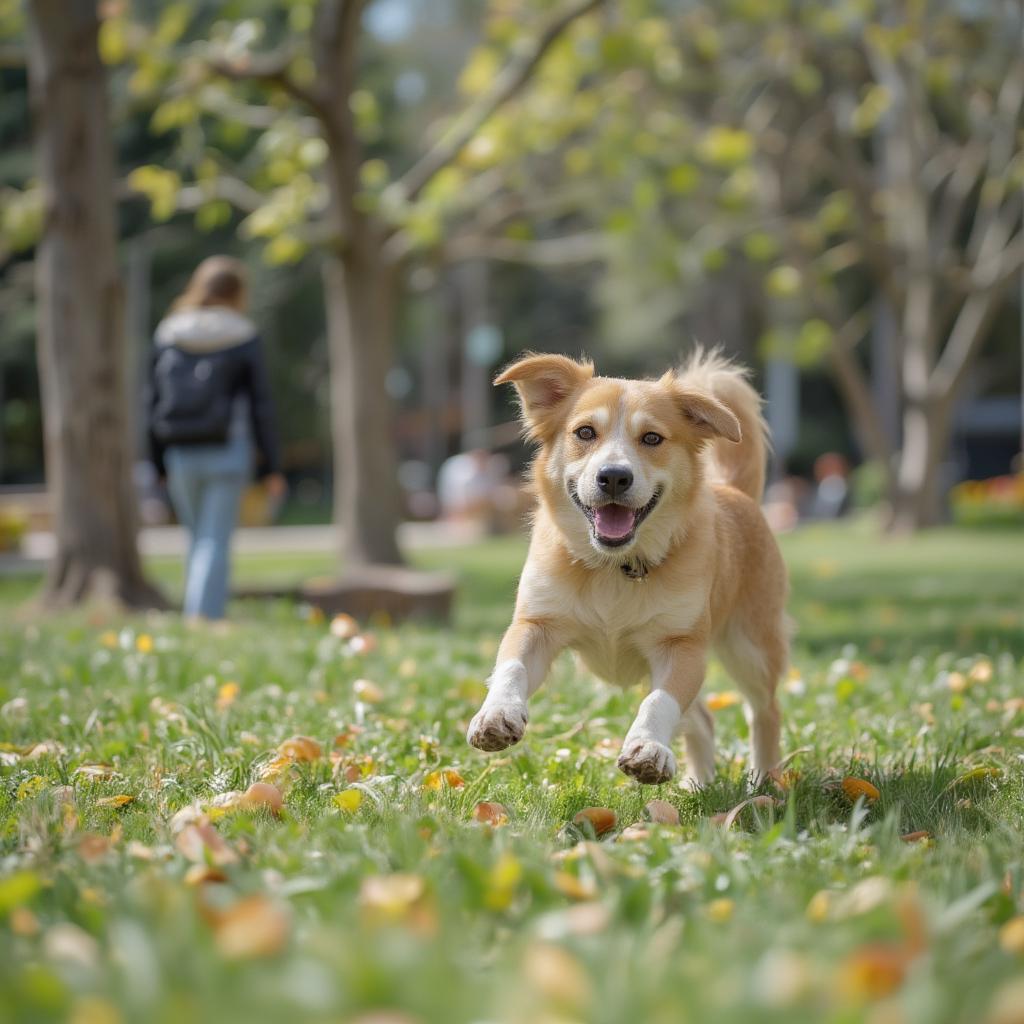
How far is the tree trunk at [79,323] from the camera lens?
8.76 m

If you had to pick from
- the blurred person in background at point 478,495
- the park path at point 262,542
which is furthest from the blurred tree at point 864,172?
the park path at point 262,542

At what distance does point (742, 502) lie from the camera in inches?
191

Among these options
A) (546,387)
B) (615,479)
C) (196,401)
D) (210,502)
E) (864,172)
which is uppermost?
(864,172)

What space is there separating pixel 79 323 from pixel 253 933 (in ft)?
25.3

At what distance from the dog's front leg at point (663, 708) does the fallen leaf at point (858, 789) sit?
50 cm

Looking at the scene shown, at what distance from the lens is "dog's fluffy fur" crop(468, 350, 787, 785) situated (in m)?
3.92

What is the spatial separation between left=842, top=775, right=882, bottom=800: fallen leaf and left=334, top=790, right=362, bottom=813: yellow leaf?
1.39 metres

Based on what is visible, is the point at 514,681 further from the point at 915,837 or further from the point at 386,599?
the point at 386,599

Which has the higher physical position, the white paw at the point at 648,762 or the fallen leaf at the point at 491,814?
the white paw at the point at 648,762

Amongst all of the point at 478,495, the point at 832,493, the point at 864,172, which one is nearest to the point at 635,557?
the point at 864,172

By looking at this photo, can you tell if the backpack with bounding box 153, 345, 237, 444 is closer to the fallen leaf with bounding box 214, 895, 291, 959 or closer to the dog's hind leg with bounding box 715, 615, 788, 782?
the dog's hind leg with bounding box 715, 615, 788, 782

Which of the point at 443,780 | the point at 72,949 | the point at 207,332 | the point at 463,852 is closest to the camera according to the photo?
the point at 72,949

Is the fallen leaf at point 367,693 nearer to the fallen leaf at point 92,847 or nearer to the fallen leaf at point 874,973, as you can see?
the fallen leaf at point 92,847

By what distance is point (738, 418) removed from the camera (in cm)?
467
